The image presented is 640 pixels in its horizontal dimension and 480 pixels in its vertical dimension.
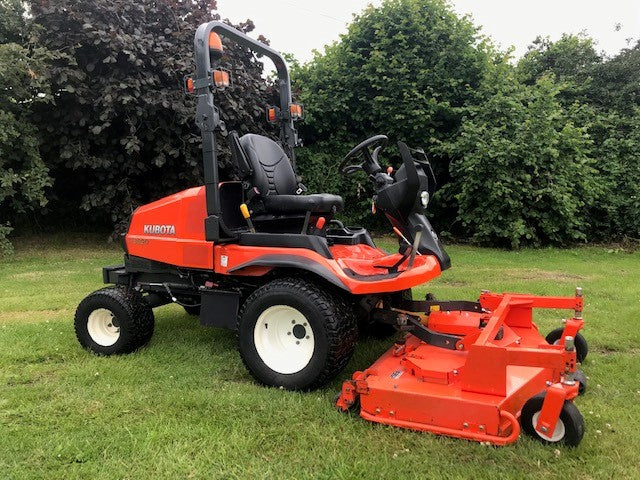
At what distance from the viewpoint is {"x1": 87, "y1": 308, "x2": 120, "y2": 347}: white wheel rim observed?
4.25 meters

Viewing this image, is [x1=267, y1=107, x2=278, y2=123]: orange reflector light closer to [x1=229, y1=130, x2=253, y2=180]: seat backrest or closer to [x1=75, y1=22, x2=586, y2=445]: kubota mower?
[x1=75, y1=22, x2=586, y2=445]: kubota mower

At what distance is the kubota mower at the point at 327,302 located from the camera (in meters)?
2.71

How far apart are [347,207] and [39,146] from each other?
5.98m

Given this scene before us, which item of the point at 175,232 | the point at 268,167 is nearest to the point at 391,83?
the point at 268,167

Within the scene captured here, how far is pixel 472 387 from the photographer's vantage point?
2.76 meters

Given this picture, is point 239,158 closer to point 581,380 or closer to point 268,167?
point 268,167

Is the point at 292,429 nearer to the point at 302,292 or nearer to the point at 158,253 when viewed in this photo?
the point at 302,292

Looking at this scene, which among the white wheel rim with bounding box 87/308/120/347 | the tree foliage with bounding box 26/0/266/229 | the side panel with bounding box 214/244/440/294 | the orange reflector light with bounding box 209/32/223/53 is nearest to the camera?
the side panel with bounding box 214/244/440/294

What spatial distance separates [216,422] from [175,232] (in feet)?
5.46

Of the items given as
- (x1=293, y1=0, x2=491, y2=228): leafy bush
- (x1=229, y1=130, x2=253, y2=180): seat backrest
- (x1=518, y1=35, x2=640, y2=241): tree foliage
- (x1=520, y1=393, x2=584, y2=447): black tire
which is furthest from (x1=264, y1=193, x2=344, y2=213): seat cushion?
(x1=518, y1=35, x2=640, y2=241): tree foliage

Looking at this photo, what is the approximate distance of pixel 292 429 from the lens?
2869mm

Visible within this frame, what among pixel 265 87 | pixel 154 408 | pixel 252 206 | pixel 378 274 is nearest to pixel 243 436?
pixel 154 408

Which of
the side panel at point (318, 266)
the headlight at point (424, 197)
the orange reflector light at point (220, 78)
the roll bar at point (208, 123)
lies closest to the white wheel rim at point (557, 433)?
the side panel at point (318, 266)

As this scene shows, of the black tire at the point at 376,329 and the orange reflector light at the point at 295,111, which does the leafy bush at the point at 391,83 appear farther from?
the black tire at the point at 376,329
